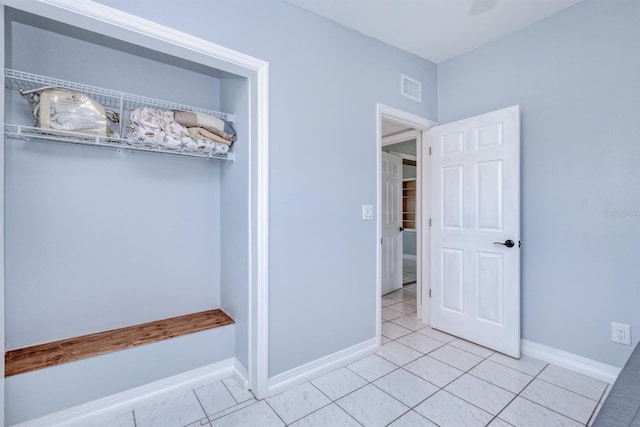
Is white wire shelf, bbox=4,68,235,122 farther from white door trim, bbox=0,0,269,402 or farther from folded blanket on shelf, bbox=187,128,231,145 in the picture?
white door trim, bbox=0,0,269,402

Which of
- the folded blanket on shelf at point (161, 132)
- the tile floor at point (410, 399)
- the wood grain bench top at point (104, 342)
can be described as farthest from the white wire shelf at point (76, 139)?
the tile floor at point (410, 399)

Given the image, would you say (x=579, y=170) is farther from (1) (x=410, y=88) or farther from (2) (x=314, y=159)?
(2) (x=314, y=159)

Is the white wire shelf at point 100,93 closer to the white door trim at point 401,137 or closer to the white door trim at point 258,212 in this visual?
the white door trim at point 258,212

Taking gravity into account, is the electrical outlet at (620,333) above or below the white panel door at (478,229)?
below

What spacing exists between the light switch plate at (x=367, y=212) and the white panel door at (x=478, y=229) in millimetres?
841

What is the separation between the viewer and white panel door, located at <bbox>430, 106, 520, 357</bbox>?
2.39 meters

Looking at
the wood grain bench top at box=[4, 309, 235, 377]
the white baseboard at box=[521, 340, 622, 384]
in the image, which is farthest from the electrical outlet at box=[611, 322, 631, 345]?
the wood grain bench top at box=[4, 309, 235, 377]

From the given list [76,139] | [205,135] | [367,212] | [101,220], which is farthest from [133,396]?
[367,212]

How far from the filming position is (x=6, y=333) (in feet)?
5.62

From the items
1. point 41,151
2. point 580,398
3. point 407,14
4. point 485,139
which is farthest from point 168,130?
point 580,398

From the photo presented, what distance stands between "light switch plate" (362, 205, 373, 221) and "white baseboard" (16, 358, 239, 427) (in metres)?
1.42

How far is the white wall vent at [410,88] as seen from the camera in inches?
107

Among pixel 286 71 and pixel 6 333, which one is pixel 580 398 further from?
pixel 6 333

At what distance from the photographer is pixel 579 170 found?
2.18 metres
